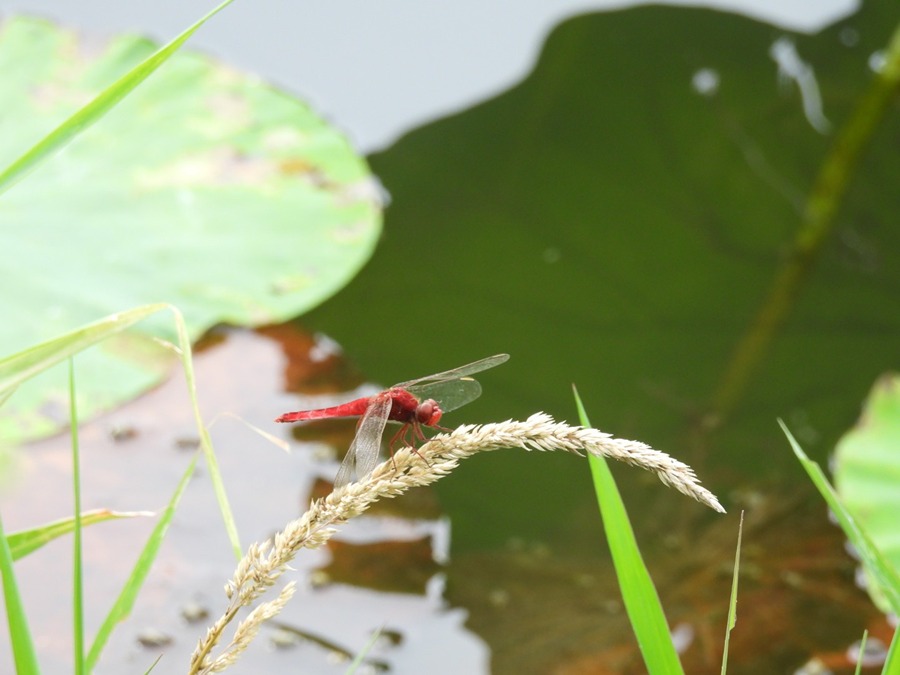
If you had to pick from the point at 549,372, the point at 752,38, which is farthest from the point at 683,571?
the point at 752,38

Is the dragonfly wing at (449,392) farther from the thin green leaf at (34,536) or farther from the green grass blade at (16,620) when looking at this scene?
the green grass blade at (16,620)

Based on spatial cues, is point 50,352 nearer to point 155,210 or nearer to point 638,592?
point 638,592

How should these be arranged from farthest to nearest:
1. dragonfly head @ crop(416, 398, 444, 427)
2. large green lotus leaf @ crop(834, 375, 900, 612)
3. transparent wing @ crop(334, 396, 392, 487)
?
large green lotus leaf @ crop(834, 375, 900, 612) → dragonfly head @ crop(416, 398, 444, 427) → transparent wing @ crop(334, 396, 392, 487)

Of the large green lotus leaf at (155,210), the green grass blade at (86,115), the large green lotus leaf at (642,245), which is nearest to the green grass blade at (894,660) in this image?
the green grass blade at (86,115)

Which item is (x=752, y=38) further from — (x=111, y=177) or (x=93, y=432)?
(x=93, y=432)

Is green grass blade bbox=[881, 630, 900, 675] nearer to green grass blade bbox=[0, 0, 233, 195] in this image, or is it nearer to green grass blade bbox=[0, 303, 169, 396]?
green grass blade bbox=[0, 303, 169, 396]

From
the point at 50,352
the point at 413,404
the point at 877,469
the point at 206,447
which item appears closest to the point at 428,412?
the point at 413,404

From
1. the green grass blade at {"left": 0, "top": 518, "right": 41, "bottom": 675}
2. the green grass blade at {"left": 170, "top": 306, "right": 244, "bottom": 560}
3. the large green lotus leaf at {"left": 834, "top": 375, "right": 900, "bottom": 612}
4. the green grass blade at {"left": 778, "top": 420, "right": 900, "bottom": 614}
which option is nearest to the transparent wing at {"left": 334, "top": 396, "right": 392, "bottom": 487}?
the green grass blade at {"left": 170, "top": 306, "right": 244, "bottom": 560}
